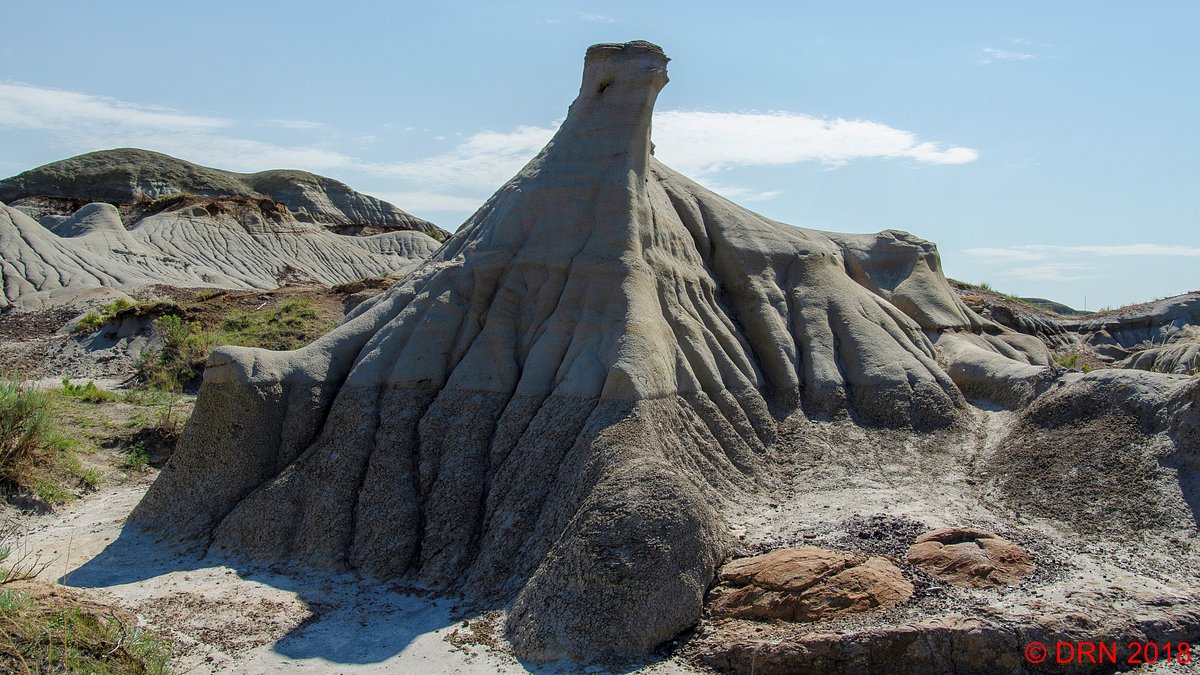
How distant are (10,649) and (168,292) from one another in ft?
90.3

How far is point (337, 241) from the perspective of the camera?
5138 cm

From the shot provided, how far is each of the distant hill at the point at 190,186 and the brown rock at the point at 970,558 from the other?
52.4m

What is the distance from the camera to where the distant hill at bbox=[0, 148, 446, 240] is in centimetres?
6388

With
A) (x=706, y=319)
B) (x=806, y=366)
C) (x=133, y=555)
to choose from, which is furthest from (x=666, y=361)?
(x=133, y=555)

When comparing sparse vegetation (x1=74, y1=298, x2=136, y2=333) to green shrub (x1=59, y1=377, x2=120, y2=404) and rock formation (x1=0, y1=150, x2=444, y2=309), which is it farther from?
green shrub (x1=59, y1=377, x2=120, y2=404)

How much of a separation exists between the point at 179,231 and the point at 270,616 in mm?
39124

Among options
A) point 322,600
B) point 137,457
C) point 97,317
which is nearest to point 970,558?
point 322,600

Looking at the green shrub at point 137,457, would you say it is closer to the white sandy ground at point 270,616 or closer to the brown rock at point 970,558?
the white sandy ground at point 270,616

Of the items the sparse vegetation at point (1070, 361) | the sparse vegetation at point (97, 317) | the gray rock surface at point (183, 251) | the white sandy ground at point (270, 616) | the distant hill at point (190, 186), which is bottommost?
the white sandy ground at point (270, 616)

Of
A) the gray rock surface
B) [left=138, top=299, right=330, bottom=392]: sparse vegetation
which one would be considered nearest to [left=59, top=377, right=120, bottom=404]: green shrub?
[left=138, top=299, right=330, bottom=392]: sparse vegetation

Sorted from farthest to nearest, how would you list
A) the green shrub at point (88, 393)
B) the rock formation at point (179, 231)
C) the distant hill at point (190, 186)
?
the distant hill at point (190, 186)
the rock formation at point (179, 231)
the green shrub at point (88, 393)

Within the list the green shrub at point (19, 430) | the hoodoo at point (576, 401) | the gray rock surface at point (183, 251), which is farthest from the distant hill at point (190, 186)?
the hoodoo at point (576, 401)

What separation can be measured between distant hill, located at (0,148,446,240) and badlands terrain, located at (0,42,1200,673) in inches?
1847

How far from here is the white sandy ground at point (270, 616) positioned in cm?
925
